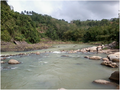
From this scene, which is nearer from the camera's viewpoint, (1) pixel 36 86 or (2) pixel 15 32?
(1) pixel 36 86

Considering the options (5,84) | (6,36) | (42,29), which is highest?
(42,29)

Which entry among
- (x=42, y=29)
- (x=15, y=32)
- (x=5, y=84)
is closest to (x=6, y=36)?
(x=15, y=32)

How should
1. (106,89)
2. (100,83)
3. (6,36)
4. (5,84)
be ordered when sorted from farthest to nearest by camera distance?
(6,36), (5,84), (100,83), (106,89)

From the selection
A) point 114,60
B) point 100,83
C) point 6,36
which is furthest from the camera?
point 6,36

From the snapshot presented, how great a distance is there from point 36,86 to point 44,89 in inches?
19.6

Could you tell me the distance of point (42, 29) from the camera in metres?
65.6

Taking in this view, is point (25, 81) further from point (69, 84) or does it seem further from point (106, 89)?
point (106, 89)

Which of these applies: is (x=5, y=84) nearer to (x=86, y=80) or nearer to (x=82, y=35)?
(x=86, y=80)

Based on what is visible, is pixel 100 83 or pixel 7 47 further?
pixel 7 47

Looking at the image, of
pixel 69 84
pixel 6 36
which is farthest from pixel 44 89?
pixel 6 36

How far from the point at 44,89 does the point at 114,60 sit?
6294 mm

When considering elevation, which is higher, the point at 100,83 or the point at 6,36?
the point at 6,36

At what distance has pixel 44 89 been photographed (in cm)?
446

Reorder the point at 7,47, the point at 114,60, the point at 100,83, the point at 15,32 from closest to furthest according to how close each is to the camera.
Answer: the point at 100,83, the point at 114,60, the point at 7,47, the point at 15,32
